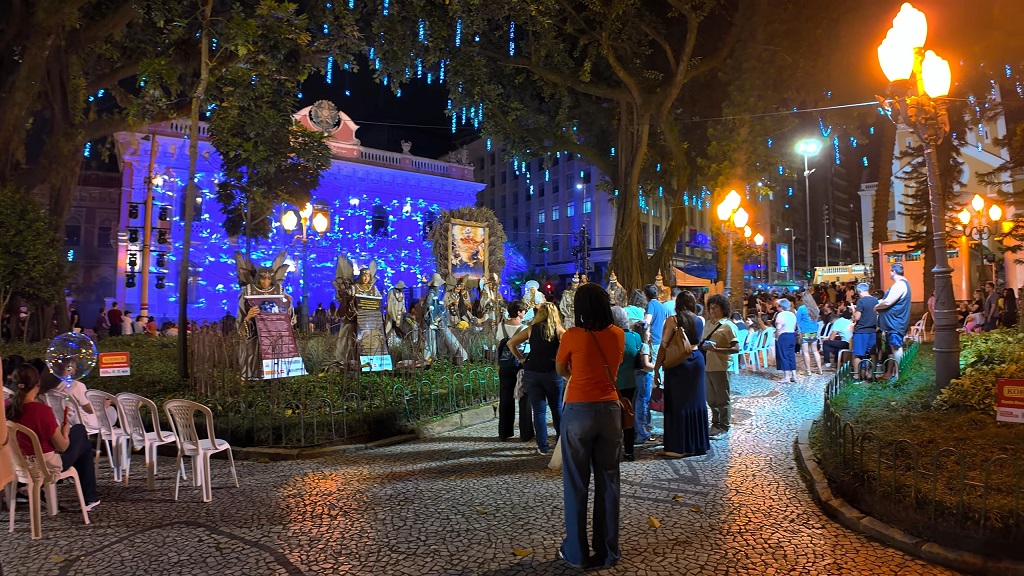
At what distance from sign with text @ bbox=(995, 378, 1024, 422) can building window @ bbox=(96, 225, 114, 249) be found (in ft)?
148

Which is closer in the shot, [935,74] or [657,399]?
[657,399]

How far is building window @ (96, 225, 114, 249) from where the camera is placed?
39.3m

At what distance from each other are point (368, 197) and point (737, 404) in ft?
Result: 110

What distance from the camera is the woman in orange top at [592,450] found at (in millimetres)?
3975

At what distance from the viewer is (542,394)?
22.9ft

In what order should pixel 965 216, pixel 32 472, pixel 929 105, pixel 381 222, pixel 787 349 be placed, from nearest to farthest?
pixel 32 472
pixel 929 105
pixel 787 349
pixel 965 216
pixel 381 222

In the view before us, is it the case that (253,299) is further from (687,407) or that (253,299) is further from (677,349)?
(687,407)

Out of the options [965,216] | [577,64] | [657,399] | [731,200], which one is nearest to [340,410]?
[657,399]

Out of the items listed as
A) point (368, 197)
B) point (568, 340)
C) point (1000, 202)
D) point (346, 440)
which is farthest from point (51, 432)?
point (368, 197)

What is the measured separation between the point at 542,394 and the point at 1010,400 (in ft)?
13.9

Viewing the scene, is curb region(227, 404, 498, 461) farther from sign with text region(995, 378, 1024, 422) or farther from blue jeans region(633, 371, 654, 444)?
sign with text region(995, 378, 1024, 422)

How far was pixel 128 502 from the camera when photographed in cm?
573

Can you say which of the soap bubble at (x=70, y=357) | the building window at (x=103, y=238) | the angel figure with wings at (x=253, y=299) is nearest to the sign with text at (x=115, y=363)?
the soap bubble at (x=70, y=357)

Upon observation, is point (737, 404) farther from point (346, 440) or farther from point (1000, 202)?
point (1000, 202)
